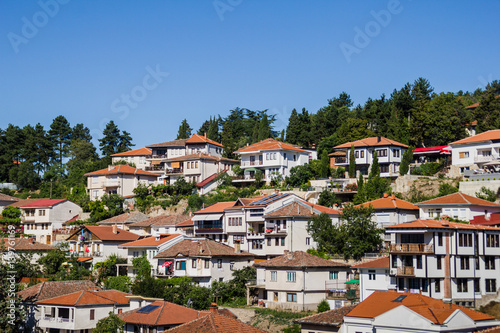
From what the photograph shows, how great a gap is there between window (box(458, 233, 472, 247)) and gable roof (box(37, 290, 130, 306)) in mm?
26051

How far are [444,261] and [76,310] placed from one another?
27.5 meters

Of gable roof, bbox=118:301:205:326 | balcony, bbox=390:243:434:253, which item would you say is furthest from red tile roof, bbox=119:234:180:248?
balcony, bbox=390:243:434:253

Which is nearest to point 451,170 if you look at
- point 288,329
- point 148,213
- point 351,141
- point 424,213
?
point 424,213

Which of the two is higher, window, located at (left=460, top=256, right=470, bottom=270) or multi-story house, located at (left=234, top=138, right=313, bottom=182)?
multi-story house, located at (left=234, top=138, right=313, bottom=182)

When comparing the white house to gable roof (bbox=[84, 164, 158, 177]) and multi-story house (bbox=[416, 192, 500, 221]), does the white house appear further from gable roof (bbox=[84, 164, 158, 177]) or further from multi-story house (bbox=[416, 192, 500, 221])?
gable roof (bbox=[84, 164, 158, 177])

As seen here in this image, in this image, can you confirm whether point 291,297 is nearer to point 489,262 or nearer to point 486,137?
point 489,262

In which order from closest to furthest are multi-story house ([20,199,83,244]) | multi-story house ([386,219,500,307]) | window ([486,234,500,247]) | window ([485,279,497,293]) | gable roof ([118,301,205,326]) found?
1. gable roof ([118,301,205,326])
2. multi-story house ([386,219,500,307])
3. window ([485,279,497,293])
4. window ([486,234,500,247])
5. multi-story house ([20,199,83,244])

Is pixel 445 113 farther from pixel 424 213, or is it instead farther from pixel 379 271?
pixel 379 271

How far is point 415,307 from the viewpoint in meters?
35.7

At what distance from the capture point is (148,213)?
264 feet

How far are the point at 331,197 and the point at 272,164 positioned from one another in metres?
13.7

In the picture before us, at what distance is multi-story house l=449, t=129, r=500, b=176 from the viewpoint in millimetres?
65438

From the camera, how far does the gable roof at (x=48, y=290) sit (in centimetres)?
5219

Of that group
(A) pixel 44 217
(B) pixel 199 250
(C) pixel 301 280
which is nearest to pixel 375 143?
(B) pixel 199 250
